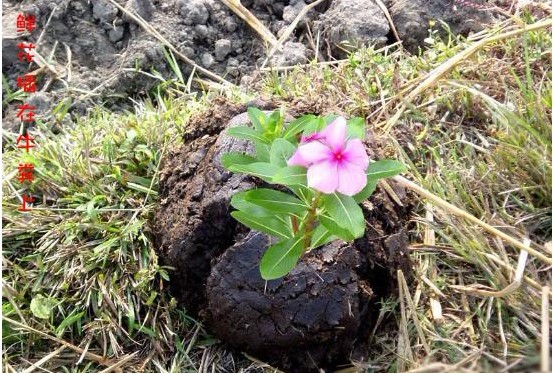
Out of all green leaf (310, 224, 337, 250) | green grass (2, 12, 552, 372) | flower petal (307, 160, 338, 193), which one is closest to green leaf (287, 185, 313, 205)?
green leaf (310, 224, 337, 250)

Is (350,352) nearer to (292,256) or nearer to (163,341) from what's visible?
(292,256)

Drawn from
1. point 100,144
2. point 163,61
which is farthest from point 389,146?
point 163,61

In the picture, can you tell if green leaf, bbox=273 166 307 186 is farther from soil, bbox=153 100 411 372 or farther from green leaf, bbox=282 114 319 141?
soil, bbox=153 100 411 372

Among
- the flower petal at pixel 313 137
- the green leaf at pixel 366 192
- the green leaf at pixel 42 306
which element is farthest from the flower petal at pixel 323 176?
the green leaf at pixel 42 306

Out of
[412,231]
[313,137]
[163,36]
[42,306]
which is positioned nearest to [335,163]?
[313,137]

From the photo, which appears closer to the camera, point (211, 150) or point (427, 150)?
point (211, 150)

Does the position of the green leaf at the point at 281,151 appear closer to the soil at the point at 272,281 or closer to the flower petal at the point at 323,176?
the flower petal at the point at 323,176
